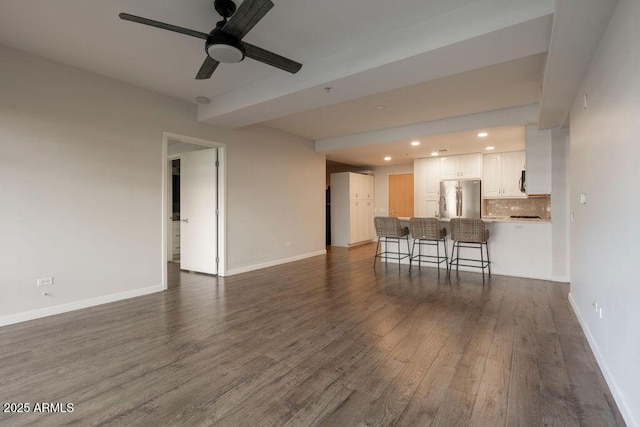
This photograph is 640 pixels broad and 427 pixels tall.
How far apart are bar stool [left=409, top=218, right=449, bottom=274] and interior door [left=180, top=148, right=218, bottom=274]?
3594 mm

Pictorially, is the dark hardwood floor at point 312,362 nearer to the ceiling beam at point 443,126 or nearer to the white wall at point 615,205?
the white wall at point 615,205

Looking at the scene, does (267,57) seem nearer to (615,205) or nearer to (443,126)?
(615,205)

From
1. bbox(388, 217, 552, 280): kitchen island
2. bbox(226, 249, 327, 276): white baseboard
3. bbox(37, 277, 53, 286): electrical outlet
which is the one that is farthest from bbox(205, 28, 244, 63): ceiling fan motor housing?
bbox(388, 217, 552, 280): kitchen island

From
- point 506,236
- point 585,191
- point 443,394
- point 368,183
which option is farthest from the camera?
point 368,183

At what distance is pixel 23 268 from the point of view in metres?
3.18

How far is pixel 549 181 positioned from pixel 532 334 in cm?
311

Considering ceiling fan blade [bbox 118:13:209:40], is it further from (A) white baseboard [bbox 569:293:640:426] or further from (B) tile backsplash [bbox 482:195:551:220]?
(B) tile backsplash [bbox 482:195:551:220]

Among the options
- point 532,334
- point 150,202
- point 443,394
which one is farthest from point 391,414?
point 150,202

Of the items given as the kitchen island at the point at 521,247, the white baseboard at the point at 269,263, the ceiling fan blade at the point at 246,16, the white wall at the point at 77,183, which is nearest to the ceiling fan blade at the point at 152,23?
the ceiling fan blade at the point at 246,16

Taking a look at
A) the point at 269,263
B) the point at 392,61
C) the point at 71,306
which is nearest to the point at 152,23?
the point at 392,61

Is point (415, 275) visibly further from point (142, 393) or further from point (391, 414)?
point (142, 393)

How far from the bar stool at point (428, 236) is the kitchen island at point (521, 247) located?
613 millimetres

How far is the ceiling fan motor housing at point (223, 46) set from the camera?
2332 millimetres

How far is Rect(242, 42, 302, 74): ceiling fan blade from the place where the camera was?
2.47 meters
